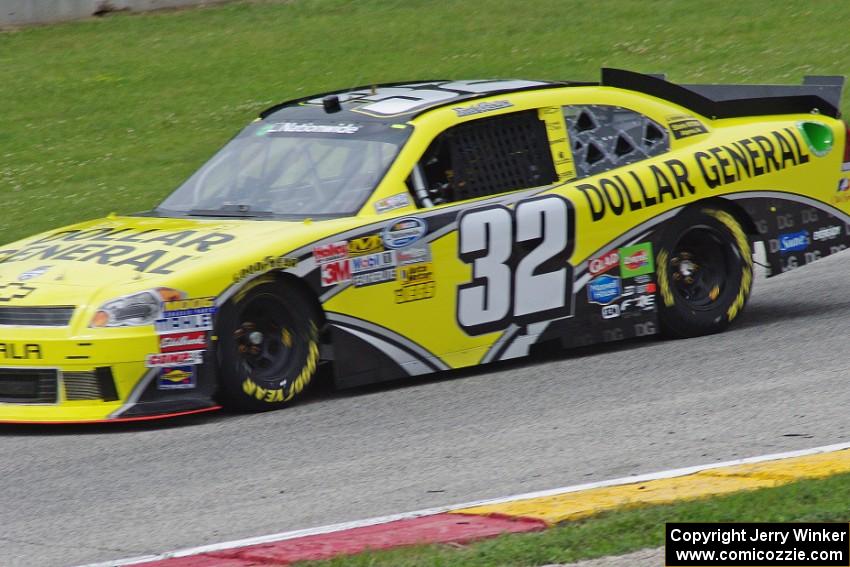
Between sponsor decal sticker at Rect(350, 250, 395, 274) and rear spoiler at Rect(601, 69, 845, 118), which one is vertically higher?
rear spoiler at Rect(601, 69, 845, 118)

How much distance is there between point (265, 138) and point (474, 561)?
14.2 ft

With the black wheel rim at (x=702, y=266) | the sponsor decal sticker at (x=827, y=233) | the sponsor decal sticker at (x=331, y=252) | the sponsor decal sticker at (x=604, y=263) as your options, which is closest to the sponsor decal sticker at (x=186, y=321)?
the sponsor decal sticker at (x=331, y=252)

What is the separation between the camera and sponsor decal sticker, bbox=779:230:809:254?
938 centimetres

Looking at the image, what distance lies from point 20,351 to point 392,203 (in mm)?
2040

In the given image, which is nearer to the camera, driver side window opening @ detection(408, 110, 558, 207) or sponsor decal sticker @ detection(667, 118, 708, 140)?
driver side window opening @ detection(408, 110, 558, 207)

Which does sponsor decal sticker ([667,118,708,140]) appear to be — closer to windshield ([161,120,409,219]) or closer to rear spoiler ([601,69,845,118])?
rear spoiler ([601,69,845,118])

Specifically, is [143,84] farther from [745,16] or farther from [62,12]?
[745,16]

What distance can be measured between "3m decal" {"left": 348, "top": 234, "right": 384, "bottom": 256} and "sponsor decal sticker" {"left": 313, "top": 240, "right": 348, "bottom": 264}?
0.12ft

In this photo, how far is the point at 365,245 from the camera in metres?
7.68

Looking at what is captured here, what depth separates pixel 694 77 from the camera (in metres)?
19.8

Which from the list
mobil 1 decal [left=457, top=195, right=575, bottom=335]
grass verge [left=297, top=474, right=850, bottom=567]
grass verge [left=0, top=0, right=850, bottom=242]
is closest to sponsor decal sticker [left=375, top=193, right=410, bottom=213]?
mobil 1 decal [left=457, top=195, right=575, bottom=335]

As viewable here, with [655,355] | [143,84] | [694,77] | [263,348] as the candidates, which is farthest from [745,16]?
[263,348]

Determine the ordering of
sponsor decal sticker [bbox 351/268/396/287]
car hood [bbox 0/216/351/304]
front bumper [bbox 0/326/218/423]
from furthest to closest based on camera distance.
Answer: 1. sponsor decal sticker [bbox 351/268/396/287]
2. car hood [bbox 0/216/351/304]
3. front bumper [bbox 0/326/218/423]

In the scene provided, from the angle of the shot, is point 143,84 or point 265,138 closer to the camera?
point 265,138
